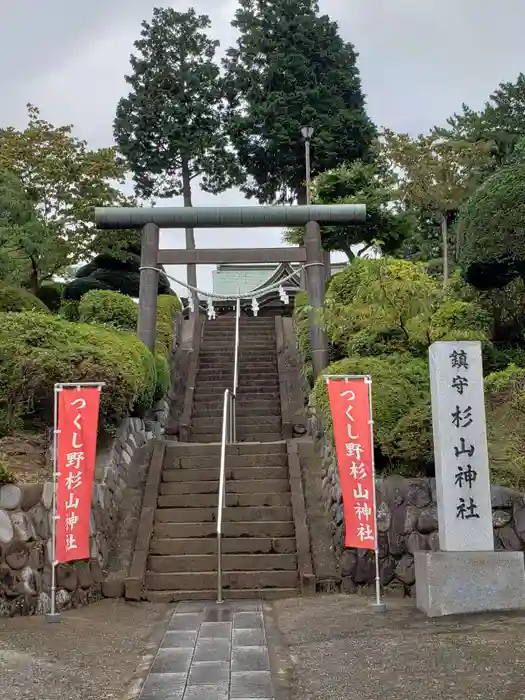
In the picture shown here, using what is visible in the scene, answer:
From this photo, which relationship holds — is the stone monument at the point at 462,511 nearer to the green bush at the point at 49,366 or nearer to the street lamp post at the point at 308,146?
the green bush at the point at 49,366

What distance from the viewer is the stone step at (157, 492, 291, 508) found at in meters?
9.61

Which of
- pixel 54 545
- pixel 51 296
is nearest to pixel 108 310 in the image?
pixel 51 296

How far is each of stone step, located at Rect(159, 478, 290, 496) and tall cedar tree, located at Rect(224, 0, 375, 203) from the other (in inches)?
698

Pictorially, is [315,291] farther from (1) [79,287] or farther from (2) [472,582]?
(1) [79,287]

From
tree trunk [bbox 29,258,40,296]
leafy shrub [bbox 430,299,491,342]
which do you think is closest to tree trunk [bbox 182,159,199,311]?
tree trunk [bbox 29,258,40,296]

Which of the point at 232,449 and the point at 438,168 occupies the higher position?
the point at 438,168

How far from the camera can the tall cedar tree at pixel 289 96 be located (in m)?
25.2

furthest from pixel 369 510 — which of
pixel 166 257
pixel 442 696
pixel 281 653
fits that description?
pixel 166 257

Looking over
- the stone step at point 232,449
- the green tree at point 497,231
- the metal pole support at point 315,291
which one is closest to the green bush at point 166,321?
the metal pole support at point 315,291

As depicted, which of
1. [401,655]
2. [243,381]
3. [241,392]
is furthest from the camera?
[243,381]

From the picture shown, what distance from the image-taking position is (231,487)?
32.6ft

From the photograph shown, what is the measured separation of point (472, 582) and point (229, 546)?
130 inches

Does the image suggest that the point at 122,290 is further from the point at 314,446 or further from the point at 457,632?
the point at 457,632

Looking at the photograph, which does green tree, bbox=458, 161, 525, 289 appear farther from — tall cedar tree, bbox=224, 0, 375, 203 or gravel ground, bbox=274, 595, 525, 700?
tall cedar tree, bbox=224, 0, 375, 203
